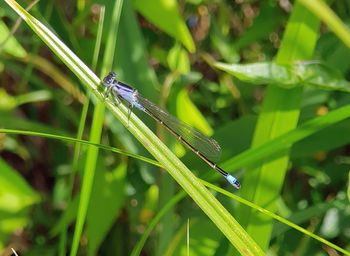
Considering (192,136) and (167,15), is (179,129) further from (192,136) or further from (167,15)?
(167,15)

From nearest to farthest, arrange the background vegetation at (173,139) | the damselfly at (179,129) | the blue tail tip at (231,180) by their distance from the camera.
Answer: the background vegetation at (173,139), the blue tail tip at (231,180), the damselfly at (179,129)

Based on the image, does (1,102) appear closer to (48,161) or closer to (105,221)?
(48,161)

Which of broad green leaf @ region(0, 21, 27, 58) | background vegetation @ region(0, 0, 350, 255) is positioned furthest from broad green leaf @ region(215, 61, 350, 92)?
broad green leaf @ region(0, 21, 27, 58)

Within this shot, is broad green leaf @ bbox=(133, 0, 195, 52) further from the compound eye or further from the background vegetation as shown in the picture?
the compound eye

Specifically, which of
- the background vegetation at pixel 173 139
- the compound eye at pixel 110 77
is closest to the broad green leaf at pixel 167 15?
the background vegetation at pixel 173 139

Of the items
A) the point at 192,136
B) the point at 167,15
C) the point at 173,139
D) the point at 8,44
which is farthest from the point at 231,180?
the point at 8,44

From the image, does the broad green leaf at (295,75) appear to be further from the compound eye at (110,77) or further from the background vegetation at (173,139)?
the compound eye at (110,77)

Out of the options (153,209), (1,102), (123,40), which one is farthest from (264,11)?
(1,102)
